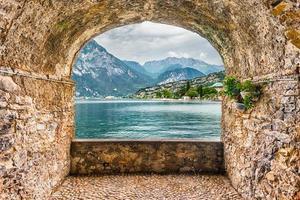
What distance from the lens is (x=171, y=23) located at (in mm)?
7438

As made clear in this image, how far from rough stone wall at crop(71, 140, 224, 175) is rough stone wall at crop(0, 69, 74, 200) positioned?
578mm

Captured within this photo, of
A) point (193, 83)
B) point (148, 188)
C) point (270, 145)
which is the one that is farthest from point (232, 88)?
point (193, 83)

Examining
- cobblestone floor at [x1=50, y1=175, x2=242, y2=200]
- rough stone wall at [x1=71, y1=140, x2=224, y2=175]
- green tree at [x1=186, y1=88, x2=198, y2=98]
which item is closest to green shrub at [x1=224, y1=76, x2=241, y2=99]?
cobblestone floor at [x1=50, y1=175, x2=242, y2=200]

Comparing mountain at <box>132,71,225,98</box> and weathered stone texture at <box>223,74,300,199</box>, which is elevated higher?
mountain at <box>132,71,225,98</box>

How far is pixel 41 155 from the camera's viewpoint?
5.55 meters

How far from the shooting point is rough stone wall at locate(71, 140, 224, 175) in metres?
7.60

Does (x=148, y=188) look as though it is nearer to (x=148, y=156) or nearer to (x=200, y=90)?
(x=148, y=156)

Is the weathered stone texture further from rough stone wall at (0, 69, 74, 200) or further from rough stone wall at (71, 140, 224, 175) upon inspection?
rough stone wall at (0, 69, 74, 200)

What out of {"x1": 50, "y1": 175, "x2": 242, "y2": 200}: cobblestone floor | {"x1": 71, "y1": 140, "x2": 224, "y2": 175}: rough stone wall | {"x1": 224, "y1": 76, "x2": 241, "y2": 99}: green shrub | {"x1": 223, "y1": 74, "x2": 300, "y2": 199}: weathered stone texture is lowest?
{"x1": 50, "y1": 175, "x2": 242, "y2": 200}: cobblestone floor

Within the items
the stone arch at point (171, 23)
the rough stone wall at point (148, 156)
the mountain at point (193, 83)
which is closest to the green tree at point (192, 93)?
the mountain at point (193, 83)

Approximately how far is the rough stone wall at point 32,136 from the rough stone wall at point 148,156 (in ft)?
1.90

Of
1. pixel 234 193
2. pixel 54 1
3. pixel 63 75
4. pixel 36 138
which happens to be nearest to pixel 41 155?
pixel 36 138

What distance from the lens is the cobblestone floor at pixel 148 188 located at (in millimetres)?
5980

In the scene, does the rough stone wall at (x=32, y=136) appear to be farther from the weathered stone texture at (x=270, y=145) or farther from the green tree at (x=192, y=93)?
the green tree at (x=192, y=93)
